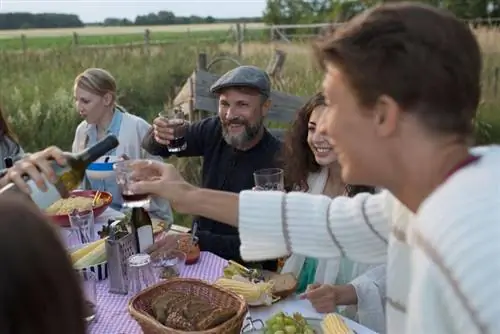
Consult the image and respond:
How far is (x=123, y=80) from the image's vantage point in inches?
456

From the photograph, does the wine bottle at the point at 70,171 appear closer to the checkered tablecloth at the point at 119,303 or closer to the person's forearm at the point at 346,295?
the checkered tablecloth at the point at 119,303

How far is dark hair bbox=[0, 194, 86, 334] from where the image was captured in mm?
857

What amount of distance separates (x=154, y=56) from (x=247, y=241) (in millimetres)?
12052

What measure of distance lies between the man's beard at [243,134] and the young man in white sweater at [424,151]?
2.28m

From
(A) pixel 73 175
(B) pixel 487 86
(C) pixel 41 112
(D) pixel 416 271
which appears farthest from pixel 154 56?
(D) pixel 416 271

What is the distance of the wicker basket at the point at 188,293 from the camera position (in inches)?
80.0

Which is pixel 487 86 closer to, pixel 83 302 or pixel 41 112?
pixel 41 112

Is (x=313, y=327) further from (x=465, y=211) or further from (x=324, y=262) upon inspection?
(x=465, y=211)

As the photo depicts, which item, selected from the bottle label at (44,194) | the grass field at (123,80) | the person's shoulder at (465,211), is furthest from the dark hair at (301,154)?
the grass field at (123,80)

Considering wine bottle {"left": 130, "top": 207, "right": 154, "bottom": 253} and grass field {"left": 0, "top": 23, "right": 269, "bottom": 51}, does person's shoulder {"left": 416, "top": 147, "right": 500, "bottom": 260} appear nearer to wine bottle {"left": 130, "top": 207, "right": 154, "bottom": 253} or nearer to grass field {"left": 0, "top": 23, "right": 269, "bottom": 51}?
wine bottle {"left": 130, "top": 207, "right": 154, "bottom": 253}

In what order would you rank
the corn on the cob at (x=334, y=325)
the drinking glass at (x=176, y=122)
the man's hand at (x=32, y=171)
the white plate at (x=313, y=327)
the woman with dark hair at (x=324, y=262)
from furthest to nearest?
the drinking glass at (x=176, y=122) < the woman with dark hair at (x=324, y=262) < the white plate at (x=313, y=327) < the corn on the cob at (x=334, y=325) < the man's hand at (x=32, y=171)

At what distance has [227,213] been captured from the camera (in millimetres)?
2098

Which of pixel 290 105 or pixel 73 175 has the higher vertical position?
pixel 73 175

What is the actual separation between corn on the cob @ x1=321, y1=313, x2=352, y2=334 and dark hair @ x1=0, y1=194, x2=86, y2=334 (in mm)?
1404
